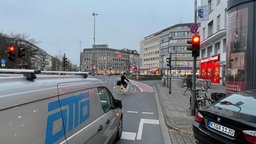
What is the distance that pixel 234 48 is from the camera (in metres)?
8.87

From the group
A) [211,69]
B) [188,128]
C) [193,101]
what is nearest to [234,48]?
[193,101]

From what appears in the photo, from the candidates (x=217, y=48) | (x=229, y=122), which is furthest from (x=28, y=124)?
(x=217, y=48)

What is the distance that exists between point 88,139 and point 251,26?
7041mm

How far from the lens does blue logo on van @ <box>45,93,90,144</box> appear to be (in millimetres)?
2500

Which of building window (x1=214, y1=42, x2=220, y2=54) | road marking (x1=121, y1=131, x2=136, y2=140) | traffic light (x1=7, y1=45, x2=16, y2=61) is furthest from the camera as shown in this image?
building window (x1=214, y1=42, x2=220, y2=54)

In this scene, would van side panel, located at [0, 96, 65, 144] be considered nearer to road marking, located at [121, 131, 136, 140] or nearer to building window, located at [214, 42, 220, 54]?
road marking, located at [121, 131, 136, 140]

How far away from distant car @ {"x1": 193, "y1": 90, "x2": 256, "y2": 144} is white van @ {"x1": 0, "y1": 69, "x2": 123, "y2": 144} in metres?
1.78

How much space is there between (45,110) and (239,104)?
333 centimetres

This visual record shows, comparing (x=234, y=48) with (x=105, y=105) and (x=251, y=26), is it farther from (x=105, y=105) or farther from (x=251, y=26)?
(x=105, y=105)

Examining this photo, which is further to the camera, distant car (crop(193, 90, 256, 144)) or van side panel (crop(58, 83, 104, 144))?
distant car (crop(193, 90, 256, 144))

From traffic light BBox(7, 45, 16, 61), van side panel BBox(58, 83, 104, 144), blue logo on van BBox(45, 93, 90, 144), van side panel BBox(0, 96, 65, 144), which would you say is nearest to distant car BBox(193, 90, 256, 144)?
van side panel BBox(58, 83, 104, 144)

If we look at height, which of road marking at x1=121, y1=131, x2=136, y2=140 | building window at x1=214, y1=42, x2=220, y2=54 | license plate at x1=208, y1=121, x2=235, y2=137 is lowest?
road marking at x1=121, y1=131, x2=136, y2=140

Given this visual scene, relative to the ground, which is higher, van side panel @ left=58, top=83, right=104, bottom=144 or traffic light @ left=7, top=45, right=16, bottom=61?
traffic light @ left=7, top=45, right=16, bottom=61

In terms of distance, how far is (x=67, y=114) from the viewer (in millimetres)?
2863
